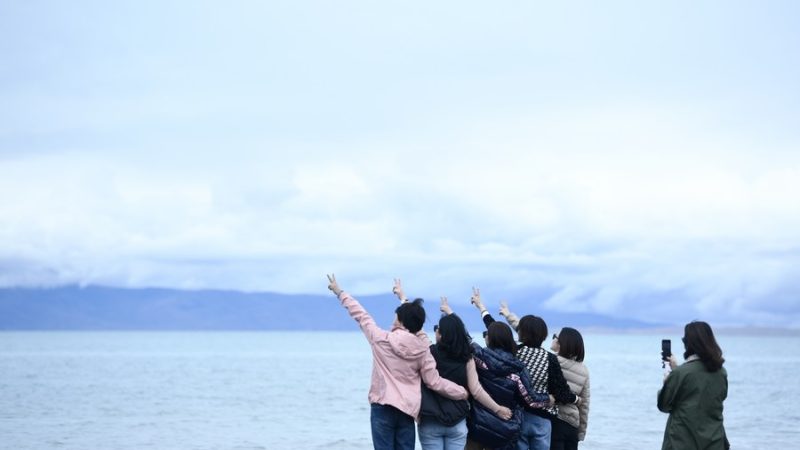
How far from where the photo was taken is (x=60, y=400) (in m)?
35.3

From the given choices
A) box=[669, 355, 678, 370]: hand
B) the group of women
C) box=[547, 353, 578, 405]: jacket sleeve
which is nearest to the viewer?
box=[669, 355, 678, 370]: hand

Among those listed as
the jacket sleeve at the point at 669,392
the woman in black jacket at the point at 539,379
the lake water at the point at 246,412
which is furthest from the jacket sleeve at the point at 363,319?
the lake water at the point at 246,412

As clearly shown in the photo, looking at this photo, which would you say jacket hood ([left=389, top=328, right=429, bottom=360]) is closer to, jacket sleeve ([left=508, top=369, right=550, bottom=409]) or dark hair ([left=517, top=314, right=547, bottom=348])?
jacket sleeve ([left=508, top=369, right=550, bottom=409])

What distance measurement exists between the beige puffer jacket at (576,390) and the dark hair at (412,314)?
1600 mm

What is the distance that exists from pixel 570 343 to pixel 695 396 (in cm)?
166

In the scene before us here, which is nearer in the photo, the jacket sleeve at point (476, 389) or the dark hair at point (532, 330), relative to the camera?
the jacket sleeve at point (476, 389)

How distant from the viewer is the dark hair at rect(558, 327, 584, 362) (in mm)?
8570

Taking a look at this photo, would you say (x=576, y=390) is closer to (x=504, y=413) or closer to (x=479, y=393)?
(x=504, y=413)

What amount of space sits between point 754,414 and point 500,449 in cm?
2620

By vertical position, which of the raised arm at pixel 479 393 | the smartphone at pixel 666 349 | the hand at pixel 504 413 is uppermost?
the smartphone at pixel 666 349

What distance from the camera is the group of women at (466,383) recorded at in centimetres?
791

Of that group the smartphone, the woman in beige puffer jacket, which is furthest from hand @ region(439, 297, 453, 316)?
the smartphone

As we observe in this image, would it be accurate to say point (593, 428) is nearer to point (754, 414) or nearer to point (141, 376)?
point (754, 414)

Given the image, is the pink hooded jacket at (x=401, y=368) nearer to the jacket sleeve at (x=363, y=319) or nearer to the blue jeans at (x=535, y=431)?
the jacket sleeve at (x=363, y=319)
